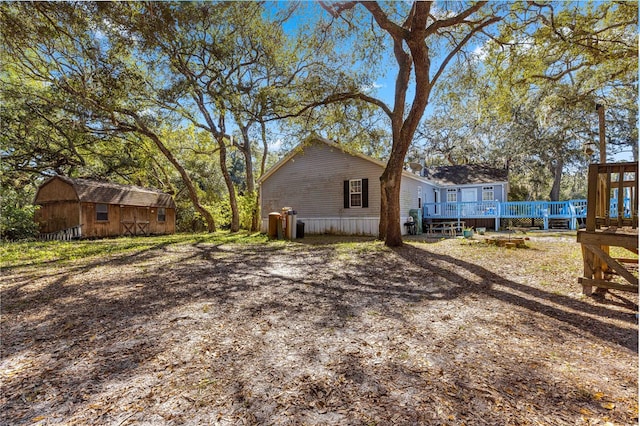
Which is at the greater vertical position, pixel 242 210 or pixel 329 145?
pixel 329 145

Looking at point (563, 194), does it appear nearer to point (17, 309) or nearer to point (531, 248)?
point (531, 248)

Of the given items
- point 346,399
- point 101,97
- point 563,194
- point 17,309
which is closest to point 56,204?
point 101,97

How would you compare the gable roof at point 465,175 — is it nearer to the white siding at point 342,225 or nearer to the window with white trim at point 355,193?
the window with white trim at point 355,193

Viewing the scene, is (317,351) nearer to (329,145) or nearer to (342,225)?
(342,225)

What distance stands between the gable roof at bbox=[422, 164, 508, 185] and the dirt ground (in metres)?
15.2

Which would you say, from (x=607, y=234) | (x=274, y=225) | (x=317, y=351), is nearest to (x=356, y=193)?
(x=274, y=225)

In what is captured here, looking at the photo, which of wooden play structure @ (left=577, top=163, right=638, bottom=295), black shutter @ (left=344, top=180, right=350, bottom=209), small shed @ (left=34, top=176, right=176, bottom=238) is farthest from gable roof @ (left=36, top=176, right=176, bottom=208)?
wooden play structure @ (left=577, top=163, right=638, bottom=295)

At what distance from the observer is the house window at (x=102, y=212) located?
15961mm

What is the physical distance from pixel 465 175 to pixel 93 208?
22.9 meters

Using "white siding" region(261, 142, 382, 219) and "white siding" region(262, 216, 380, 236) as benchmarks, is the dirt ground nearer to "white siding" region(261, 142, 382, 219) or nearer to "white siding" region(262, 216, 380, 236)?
"white siding" region(262, 216, 380, 236)

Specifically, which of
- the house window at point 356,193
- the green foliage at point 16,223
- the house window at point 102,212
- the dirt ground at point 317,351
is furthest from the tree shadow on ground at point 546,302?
the green foliage at point 16,223

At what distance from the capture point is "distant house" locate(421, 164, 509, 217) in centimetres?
1902

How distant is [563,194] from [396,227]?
44.9 meters

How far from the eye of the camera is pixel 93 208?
15.7 m
